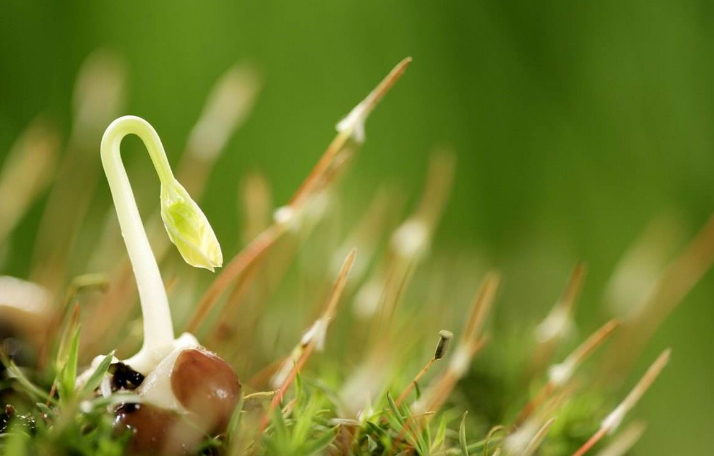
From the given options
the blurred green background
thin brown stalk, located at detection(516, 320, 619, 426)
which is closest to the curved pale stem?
thin brown stalk, located at detection(516, 320, 619, 426)

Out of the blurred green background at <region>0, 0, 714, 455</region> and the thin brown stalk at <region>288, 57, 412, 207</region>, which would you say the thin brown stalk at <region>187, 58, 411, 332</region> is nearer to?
the thin brown stalk at <region>288, 57, 412, 207</region>

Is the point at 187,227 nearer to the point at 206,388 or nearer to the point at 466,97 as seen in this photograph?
the point at 206,388

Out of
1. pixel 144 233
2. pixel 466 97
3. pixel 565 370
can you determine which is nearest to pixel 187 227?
pixel 144 233

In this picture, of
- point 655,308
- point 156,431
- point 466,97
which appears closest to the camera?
point 156,431

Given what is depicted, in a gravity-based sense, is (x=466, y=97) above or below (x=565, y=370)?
above

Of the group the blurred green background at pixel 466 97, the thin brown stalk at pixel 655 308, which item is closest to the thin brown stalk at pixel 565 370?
the thin brown stalk at pixel 655 308

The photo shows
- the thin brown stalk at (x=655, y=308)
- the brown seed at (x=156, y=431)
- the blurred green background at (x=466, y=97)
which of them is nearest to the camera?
the brown seed at (x=156, y=431)

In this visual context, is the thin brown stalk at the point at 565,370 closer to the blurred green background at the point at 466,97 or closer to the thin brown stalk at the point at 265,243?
the thin brown stalk at the point at 265,243

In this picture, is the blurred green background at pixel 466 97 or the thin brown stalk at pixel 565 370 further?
the blurred green background at pixel 466 97
